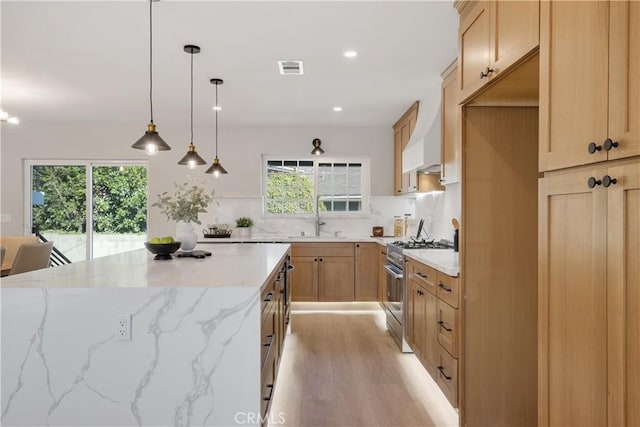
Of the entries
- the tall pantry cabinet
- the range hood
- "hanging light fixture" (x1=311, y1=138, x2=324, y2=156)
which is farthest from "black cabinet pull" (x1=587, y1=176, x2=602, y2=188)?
"hanging light fixture" (x1=311, y1=138, x2=324, y2=156)

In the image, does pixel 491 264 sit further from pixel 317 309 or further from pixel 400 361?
pixel 317 309

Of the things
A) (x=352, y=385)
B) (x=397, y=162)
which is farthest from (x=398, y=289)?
(x=397, y=162)

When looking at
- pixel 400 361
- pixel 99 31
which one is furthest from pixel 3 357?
pixel 400 361

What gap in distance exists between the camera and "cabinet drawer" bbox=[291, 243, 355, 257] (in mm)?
5285

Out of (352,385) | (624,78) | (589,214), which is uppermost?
(624,78)

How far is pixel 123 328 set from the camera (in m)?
1.68

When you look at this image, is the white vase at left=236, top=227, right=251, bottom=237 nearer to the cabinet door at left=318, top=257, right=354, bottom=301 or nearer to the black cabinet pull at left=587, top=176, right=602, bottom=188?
the cabinet door at left=318, top=257, right=354, bottom=301

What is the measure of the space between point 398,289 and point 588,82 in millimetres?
2833

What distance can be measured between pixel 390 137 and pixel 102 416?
494cm

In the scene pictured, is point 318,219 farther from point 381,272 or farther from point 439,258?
point 439,258

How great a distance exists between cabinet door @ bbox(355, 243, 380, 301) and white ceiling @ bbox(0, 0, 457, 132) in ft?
5.74

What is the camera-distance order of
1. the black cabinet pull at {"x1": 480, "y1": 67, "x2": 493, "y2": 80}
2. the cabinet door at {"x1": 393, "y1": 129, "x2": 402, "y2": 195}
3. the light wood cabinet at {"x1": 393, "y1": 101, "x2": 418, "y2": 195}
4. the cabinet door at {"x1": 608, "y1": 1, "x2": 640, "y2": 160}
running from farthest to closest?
the cabinet door at {"x1": 393, "y1": 129, "x2": 402, "y2": 195}, the light wood cabinet at {"x1": 393, "y1": 101, "x2": 418, "y2": 195}, the black cabinet pull at {"x1": 480, "y1": 67, "x2": 493, "y2": 80}, the cabinet door at {"x1": 608, "y1": 1, "x2": 640, "y2": 160}

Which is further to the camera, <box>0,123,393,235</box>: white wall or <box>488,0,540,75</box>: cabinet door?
<box>0,123,393,235</box>: white wall

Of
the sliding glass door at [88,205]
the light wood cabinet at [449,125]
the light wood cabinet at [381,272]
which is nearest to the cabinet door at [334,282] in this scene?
the light wood cabinet at [381,272]
